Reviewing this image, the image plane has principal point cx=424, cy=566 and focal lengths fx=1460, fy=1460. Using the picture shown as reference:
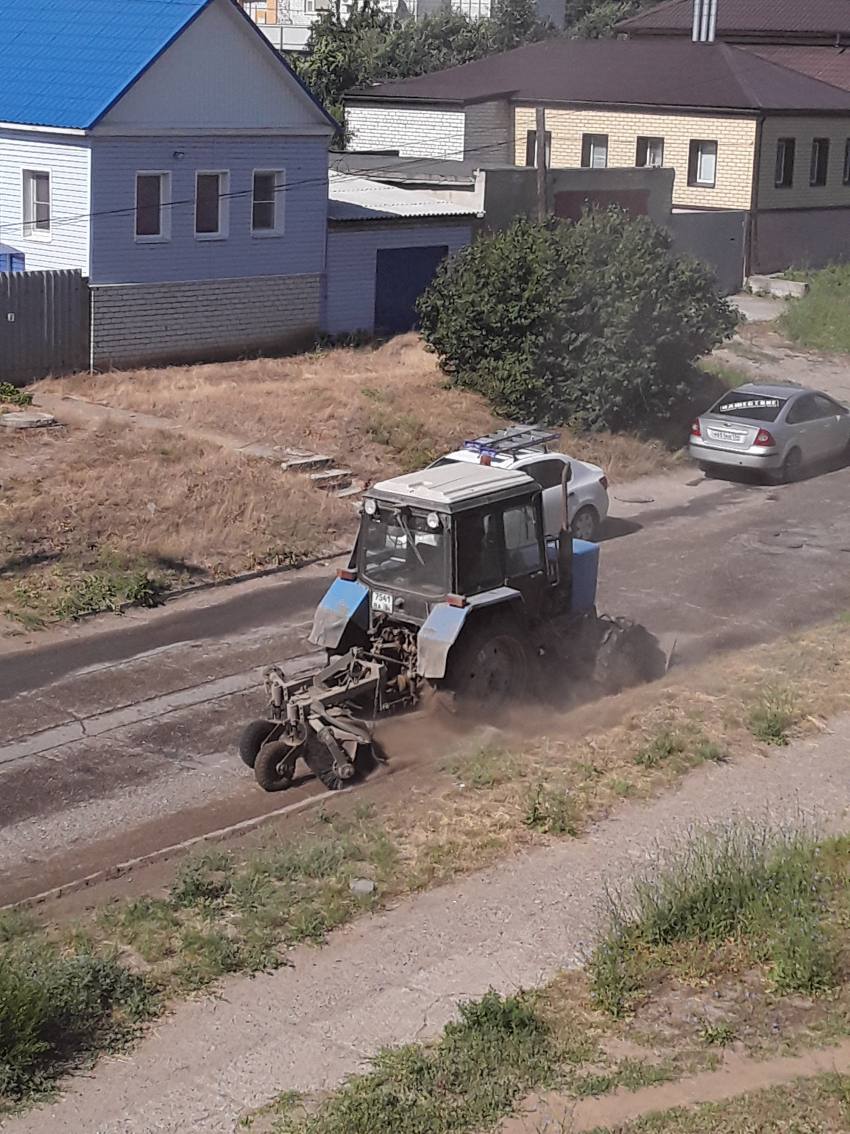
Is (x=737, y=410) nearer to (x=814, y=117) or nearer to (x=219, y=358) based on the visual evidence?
(x=219, y=358)

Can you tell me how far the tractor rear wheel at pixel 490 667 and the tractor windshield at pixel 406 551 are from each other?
0.56 meters

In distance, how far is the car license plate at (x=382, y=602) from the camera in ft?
41.3

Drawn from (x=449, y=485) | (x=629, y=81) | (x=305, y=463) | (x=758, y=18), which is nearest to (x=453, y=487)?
(x=449, y=485)

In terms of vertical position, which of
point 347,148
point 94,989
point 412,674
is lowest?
point 94,989

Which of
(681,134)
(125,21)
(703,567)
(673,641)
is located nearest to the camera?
(673,641)

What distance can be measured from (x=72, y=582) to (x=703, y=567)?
796 centimetres

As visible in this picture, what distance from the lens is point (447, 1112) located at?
24.2ft

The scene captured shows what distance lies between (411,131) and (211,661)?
116 ft

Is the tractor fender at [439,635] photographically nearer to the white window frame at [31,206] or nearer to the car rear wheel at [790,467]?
the car rear wheel at [790,467]

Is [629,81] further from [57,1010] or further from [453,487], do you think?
[57,1010]

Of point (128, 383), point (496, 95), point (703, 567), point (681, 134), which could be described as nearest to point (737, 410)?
point (703, 567)

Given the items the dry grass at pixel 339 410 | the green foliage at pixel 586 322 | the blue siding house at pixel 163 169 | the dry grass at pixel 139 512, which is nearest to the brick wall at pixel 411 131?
the blue siding house at pixel 163 169

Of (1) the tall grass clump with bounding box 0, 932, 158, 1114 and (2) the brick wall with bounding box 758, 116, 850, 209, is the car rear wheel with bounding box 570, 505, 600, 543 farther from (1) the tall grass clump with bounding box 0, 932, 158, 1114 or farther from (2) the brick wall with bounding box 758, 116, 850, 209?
(2) the brick wall with bounding box 758, 116, 850, 209

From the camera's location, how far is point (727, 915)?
31.0 feet
